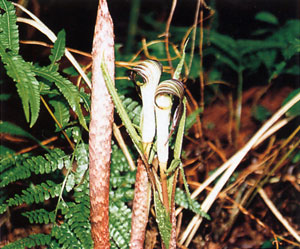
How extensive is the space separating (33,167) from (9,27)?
1.29 feet

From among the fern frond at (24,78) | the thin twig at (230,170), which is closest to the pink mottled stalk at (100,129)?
the fern frond at (24,78)

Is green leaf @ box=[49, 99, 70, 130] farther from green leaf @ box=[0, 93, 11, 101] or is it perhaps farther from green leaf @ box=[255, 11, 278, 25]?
green leaf @ box=[255, 11, 278, 25]

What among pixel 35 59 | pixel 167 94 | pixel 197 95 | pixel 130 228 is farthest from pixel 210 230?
pixel 35 59

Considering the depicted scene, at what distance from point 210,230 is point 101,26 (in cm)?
89

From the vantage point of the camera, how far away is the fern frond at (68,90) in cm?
83

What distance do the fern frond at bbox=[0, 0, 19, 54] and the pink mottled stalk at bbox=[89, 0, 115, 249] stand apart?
231mm

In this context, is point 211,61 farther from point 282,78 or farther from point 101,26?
point 101,26

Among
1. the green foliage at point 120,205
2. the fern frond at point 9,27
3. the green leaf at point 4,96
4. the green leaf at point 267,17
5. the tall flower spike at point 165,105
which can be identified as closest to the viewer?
the tall flower spike at point 165,105

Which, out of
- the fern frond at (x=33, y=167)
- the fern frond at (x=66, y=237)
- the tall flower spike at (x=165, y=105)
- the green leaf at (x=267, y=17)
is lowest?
the fern frond at (x=66, y=237)

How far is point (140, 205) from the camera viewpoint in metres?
0.88

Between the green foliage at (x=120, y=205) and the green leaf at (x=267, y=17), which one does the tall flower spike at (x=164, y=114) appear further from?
the green leaf at (x=267, y=17)

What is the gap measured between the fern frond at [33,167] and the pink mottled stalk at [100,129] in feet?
0.54

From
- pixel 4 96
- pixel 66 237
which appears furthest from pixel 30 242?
pixel 4 96

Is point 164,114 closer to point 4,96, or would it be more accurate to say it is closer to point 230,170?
point 230,170
